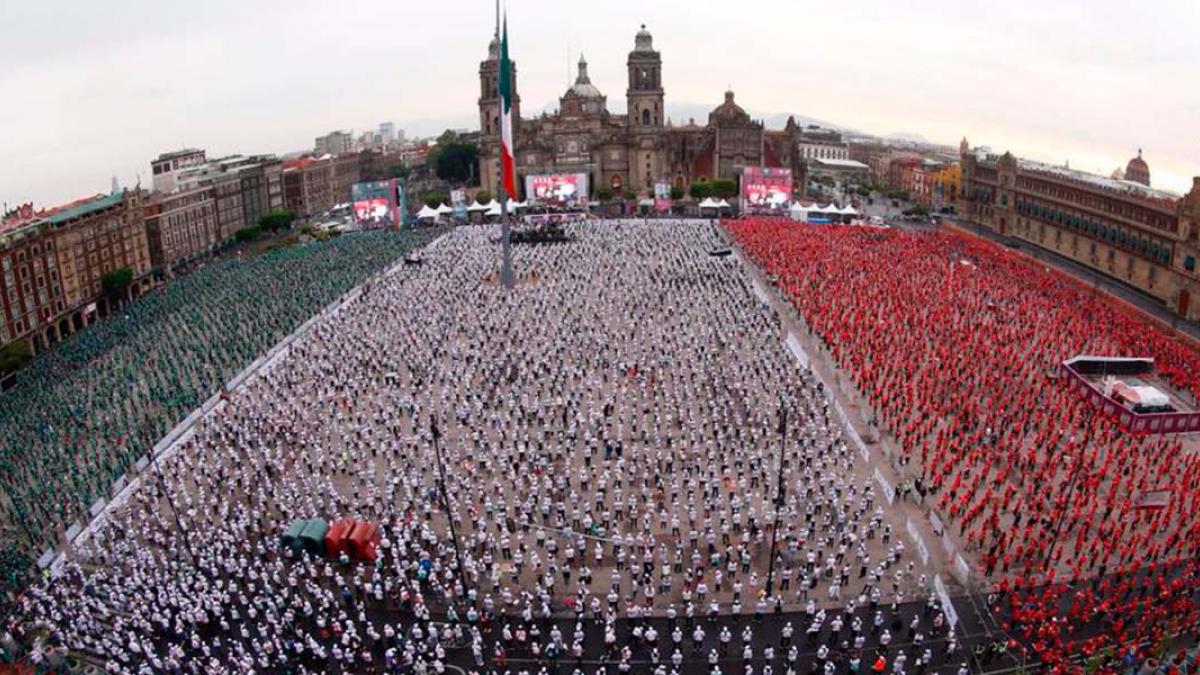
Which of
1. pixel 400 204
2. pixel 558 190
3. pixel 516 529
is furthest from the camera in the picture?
pixel 558 190

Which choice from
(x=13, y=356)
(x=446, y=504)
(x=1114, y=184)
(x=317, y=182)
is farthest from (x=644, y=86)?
(x=446, y=504)

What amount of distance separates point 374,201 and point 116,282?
25791 millimetres

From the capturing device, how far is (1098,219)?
63.4m

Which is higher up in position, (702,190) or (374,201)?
(702,190)

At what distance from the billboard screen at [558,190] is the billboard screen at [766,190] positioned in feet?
55.0

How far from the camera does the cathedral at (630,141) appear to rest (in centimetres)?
9994

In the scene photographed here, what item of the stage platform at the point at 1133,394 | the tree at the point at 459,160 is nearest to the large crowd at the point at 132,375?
the stage platform at the point at 1133,394

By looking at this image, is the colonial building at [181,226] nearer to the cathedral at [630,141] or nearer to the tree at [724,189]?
the cathedral at [630,141]

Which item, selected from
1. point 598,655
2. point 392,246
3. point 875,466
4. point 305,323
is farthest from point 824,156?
point 598,655

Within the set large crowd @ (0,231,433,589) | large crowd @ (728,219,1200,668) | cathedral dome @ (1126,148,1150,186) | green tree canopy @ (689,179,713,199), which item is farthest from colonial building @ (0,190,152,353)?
cathedral dome @ (1126,148,1150,186)

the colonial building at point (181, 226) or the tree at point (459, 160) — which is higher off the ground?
the tree at point (459, 160)

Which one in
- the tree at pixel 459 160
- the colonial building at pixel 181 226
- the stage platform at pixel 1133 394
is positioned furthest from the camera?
the tree at pixel 459 160

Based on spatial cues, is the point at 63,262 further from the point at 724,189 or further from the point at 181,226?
the point at 724,189

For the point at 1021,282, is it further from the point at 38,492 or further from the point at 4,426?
the point at 4,426
